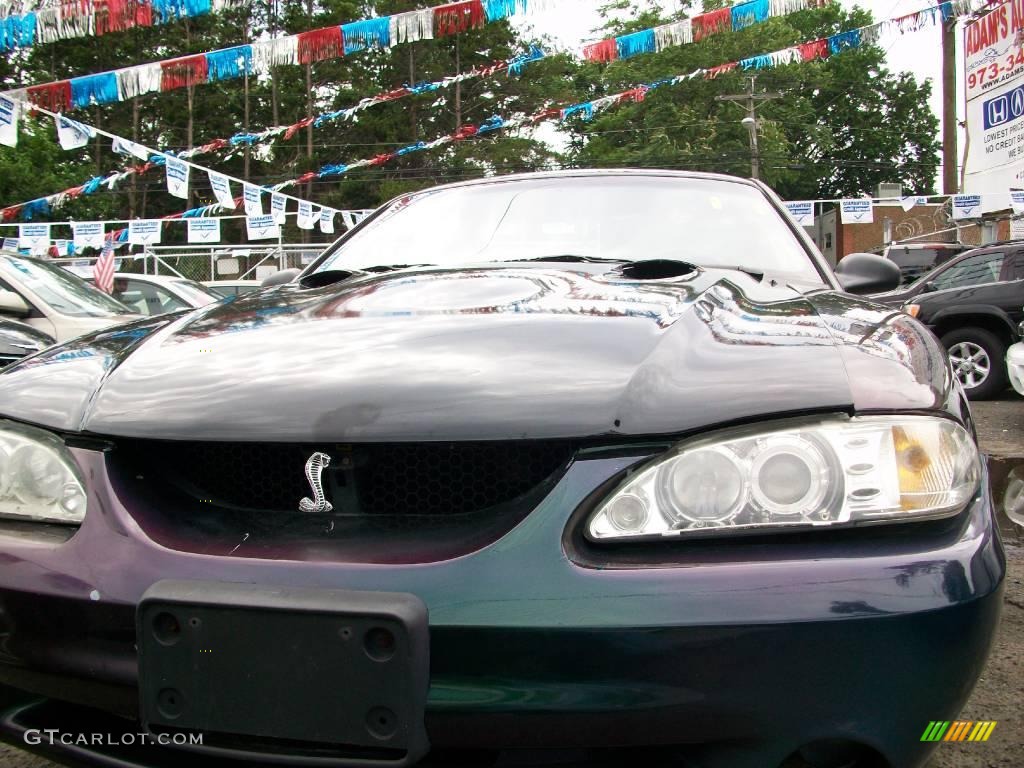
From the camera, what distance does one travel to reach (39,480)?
1356 millimetres

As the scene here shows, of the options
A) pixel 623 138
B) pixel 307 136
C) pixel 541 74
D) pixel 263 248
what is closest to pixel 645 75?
pixel 623 138

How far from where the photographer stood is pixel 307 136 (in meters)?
35.6

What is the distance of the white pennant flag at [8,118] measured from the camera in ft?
47.2

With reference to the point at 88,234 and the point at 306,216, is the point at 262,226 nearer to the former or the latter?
the point at 306,216

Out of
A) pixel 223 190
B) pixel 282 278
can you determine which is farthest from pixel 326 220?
pixel 282 278

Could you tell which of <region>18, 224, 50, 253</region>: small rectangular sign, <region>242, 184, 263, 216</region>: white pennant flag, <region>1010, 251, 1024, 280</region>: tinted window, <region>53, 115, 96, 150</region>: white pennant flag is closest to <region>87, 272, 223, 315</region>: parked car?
<region>1010, 251, 1024, 280</region>: tinted window

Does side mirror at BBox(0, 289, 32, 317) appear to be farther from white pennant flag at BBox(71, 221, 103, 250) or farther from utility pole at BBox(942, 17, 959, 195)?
utility pole at BBox(942, 17, 959, 195)

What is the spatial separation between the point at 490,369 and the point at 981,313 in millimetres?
8602

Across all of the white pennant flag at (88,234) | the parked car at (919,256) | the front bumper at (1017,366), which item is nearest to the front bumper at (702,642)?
the front bumper at (1017,366)

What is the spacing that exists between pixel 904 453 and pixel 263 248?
53.0 feet

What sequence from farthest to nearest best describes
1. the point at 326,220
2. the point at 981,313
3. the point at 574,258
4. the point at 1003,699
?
the point at 326,220
the point at 981,313
the point at 574,258
the point at 1003,699

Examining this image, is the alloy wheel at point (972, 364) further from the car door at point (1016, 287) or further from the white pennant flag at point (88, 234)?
the white pennant flag at point (88, 234)

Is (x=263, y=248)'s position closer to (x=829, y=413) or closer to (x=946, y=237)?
(x=829, y=413)

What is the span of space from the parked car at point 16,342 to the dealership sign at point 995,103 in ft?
53.8
